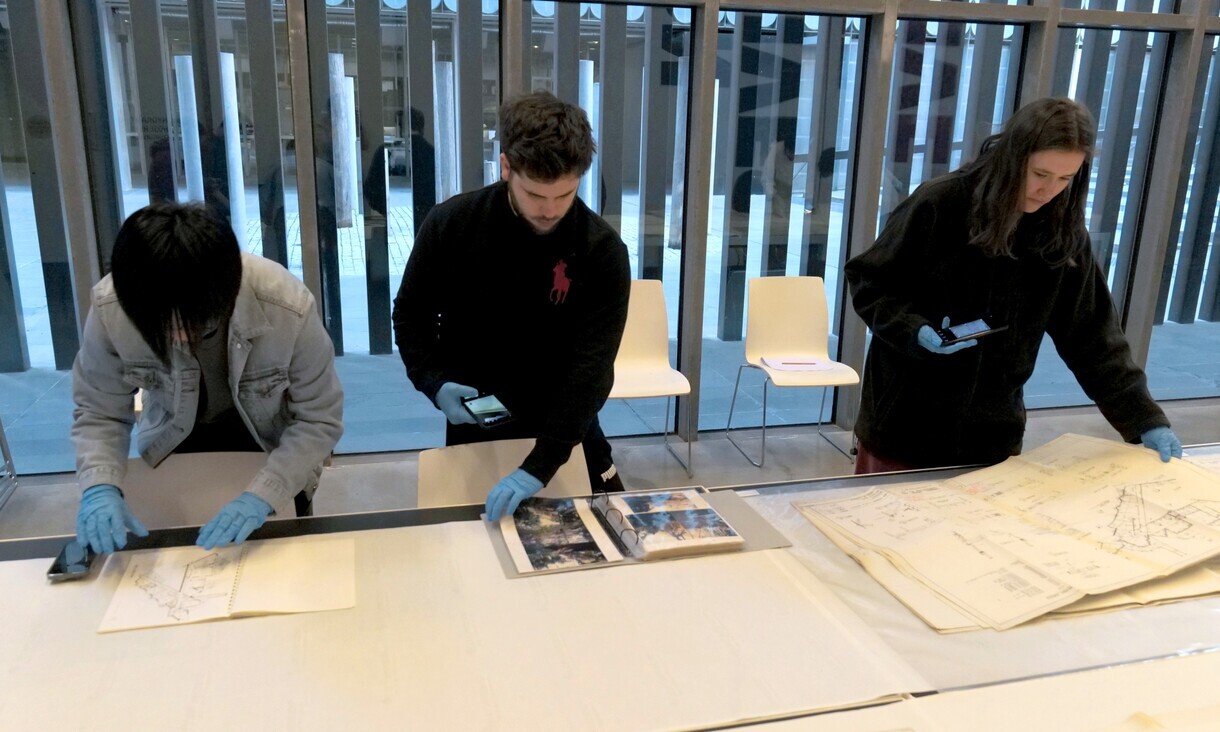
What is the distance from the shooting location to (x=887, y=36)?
3.99 metres

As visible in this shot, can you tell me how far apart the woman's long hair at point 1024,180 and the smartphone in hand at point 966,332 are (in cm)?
15

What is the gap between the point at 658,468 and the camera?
12.8ft

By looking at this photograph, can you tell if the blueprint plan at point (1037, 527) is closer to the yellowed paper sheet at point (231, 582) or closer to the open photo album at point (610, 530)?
the open photo album at point (610, 530)

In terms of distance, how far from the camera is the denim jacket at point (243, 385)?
1.47 metres

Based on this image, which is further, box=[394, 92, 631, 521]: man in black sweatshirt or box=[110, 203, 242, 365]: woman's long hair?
box=[394, 92, 631, 521]: man in black sweatshirt

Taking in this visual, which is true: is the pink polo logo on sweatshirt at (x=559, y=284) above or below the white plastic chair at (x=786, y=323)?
above

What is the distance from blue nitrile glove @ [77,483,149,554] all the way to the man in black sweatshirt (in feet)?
1.93

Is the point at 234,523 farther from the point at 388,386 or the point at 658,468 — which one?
the point at 388,386

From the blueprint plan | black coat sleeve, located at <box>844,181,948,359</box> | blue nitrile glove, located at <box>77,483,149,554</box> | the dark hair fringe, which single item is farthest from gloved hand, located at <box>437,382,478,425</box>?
black coat sleeve, located at <box>844,181,948,359</box>

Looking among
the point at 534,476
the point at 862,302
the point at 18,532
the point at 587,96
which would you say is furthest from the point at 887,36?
the point at 18,532

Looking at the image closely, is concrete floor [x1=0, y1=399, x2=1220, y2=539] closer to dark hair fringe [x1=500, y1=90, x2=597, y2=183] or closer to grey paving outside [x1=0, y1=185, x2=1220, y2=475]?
grey paving outside [x1=0, y1=185, x2=1220, y2=475]

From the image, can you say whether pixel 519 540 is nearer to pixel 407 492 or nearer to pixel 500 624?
pixel 500 624

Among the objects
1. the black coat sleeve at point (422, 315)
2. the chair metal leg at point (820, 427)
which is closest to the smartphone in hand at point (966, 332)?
the black coat sleeve at point (422, 315)

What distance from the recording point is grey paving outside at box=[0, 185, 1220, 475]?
366cm
